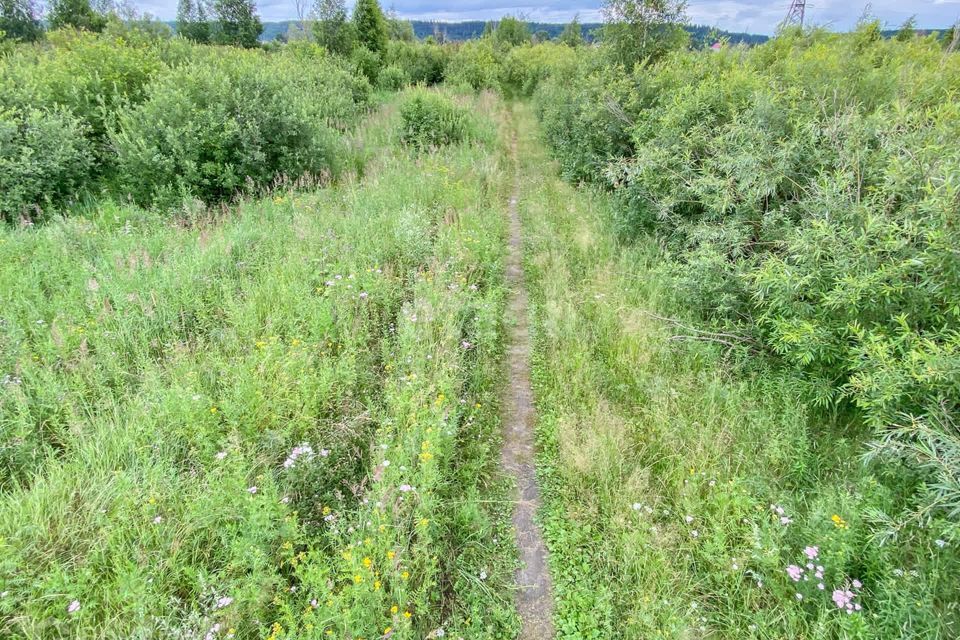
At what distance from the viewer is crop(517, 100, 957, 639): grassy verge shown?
7.72 ft

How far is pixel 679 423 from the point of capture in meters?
3.54

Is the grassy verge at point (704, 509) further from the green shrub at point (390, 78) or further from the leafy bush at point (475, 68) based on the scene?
the green shrub at point (390, 78)

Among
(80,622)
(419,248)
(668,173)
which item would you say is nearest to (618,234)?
(668,173)

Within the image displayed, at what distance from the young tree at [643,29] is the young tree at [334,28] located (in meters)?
17.4

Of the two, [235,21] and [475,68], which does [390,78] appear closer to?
[475,68]

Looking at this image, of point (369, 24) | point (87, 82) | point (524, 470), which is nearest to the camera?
point (524, 470)

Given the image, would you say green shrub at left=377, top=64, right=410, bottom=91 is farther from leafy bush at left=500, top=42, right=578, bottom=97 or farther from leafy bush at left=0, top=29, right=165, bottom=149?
leafy bush at left=0, top=29, right=165, bottom=149

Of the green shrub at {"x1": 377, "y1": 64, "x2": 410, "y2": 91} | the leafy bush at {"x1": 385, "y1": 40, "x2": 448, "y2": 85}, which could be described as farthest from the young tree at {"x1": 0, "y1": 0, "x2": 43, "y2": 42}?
the green shrub at {"x1": 377, "y1": 64, "x2": 410, "y2": 91}

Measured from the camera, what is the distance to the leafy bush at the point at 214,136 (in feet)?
23.6

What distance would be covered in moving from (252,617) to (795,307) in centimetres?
440

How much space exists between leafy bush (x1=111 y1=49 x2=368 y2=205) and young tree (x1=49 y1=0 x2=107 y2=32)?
151 feet

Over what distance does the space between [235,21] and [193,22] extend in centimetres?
625

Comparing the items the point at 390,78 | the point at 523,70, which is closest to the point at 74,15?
the point at 390,78

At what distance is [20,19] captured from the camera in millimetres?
39125
